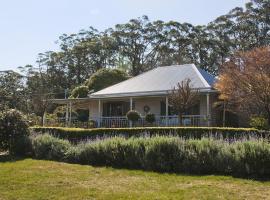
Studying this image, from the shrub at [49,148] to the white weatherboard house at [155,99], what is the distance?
11.6 m

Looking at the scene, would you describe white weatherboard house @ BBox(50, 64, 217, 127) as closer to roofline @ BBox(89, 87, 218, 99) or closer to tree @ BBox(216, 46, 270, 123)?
roofline @ BBox(89, 87, 218, 99)

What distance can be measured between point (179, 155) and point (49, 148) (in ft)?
19.1

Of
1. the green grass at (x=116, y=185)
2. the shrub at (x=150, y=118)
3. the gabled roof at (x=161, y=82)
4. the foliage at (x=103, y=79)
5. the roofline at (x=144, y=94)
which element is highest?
the foliage at (x=103, y=79)

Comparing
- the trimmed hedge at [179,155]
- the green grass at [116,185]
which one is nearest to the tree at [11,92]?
the trimmed hedge at [179,155]

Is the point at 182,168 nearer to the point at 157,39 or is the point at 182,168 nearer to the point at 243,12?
the point at 243,12

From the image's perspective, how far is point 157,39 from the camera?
60.3 meters

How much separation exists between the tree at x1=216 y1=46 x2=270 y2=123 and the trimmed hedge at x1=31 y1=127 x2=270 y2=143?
7.90m

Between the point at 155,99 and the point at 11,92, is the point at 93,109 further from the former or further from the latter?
the point at 11,92

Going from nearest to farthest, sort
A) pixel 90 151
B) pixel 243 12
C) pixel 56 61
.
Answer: pixel 90 151
pixel 243 12
pixel 56 61

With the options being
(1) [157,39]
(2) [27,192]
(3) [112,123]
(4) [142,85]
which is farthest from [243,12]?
(2) [27,192]

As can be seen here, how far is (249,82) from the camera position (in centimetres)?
2370

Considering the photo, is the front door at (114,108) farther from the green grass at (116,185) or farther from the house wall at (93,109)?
the green grass at (116,185)

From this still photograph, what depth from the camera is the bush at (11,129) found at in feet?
58.6

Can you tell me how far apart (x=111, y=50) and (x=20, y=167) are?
50275 millimetres
